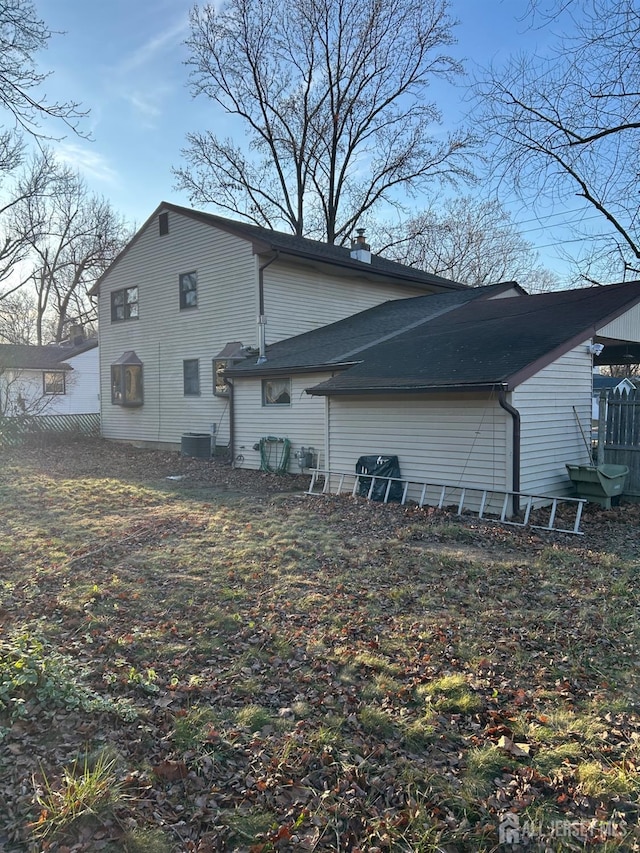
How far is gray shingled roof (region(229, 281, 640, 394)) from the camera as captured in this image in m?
8.95

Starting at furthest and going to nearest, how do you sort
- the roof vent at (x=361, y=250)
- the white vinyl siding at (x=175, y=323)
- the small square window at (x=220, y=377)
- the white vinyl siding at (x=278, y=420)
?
the roof vent at (x=361, y=250) → the white vinyl siding at (x=175, y=323) → the small square window at (x=220, y=377) → the white vinyl siding at (x=278, y=420)

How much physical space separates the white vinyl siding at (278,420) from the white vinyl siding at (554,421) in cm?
490

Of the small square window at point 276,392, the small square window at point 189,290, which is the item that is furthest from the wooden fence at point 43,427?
the small square window at point 276,392

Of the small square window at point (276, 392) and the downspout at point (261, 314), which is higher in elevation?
the downspout at point (261, 314)

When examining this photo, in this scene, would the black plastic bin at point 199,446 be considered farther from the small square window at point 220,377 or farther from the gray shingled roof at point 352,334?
the gray shingled roof at point 352,334

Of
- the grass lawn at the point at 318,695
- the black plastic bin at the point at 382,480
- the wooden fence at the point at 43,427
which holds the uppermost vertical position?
the wooden fence at the point at 43,427

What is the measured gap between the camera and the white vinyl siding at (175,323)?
15.9 m

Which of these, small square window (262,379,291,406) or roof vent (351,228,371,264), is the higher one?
roof vent (351,228,371,264)

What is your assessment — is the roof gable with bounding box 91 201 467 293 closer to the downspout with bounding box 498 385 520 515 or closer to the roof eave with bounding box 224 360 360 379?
the roof eave with bounding box 224 360 360 379

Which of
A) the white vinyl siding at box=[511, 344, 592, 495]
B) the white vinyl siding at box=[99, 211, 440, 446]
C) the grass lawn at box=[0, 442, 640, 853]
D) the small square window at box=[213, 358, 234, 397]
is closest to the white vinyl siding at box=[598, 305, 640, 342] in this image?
the white vinyl siding at box=[511, 344, 592, 495]

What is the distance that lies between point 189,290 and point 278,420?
20.0 feet

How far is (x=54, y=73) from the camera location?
21.5ft

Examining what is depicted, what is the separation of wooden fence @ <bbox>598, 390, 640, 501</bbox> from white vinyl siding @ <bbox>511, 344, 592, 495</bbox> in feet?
0.99

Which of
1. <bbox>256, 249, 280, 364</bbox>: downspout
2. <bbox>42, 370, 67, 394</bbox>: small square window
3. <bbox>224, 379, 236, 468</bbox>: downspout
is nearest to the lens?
<bbox>256, 249, 280, 364</bbox>: downspout
